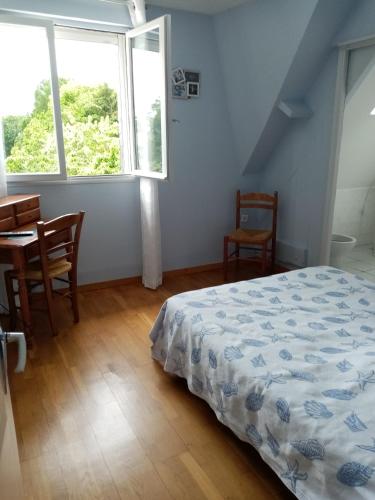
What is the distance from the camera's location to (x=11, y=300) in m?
2.66

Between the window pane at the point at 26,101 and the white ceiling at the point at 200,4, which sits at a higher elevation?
the white ceiling at the point at 200,4

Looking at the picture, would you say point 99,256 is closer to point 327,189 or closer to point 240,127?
point 240,127

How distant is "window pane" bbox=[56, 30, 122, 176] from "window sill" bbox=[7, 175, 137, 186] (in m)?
0.12

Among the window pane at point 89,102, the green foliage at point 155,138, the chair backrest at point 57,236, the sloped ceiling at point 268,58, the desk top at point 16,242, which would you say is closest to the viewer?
the desk top at point 16,242

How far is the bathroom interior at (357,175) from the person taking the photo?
2.97m

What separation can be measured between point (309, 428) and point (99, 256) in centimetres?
253

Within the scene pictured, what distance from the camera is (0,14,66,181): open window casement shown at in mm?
2711

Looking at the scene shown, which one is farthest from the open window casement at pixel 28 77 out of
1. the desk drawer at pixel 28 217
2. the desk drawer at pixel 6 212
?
the desk drawer at pixel 6 212

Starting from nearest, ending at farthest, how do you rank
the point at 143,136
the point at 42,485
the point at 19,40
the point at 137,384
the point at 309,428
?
1. the point at 309,428
2. the point at 42,485
3. the point at 137,384
4. the point at 19,40
5. the point at 143,136

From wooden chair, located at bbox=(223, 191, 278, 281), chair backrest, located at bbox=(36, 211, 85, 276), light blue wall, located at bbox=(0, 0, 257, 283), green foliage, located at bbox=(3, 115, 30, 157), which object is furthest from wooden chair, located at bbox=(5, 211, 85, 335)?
wooden chair, located at bbox=(223, 191, 278, 281)

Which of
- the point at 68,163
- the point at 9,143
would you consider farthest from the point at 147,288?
the point at 9,143

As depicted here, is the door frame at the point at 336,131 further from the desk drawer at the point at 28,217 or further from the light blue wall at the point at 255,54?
the desk drawer at the point at 28,217

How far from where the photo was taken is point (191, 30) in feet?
10.8

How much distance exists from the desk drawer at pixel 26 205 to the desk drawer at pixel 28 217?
2 cm
